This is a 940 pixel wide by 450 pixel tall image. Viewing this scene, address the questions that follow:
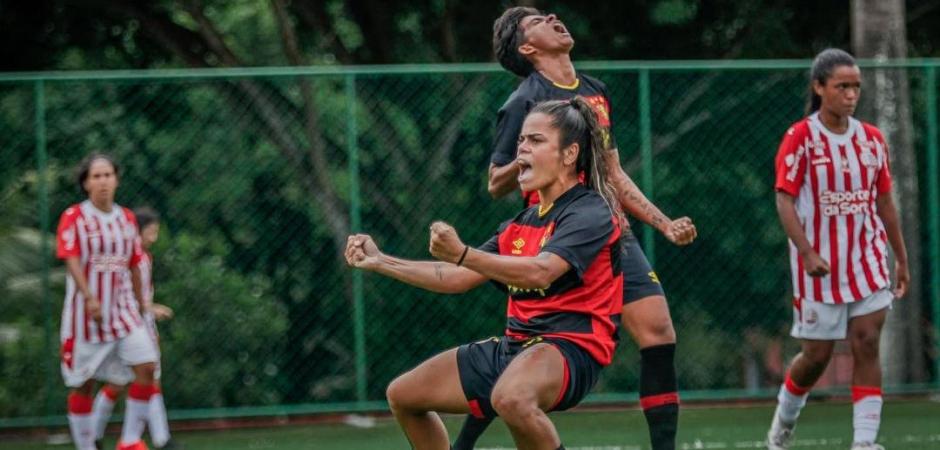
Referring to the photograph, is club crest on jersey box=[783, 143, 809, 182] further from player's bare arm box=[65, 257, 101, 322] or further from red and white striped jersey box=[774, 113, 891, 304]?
player's bare arm box=[65, 257, 101, 322]

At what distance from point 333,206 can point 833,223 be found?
3.85 metres

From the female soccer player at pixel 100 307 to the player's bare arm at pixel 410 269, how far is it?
12.5 feet

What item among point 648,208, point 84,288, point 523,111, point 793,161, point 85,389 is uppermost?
point 523,111

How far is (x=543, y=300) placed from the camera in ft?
17.6

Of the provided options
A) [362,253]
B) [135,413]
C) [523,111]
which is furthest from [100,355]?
[362,253]

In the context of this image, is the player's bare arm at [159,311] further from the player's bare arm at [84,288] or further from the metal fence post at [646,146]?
the metal fence post at [646,146]

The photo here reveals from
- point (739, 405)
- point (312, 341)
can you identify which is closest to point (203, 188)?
point (312, 341)

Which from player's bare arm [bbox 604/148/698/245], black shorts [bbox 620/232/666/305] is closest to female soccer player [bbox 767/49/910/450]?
black shorts [bbox 620/232/666/305]

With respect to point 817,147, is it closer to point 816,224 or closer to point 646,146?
point 816,224

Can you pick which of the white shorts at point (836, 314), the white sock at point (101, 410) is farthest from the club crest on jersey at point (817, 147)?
the white sock at point (101, 410)

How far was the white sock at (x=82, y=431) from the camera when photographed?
8.77 meters

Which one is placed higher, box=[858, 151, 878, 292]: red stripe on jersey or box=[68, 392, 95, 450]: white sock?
box=[858, 151, 878, 292]: red stripe on jersey

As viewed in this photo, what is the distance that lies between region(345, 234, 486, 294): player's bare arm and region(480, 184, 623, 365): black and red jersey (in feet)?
0.49

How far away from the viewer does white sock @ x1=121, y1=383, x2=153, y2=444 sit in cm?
860
